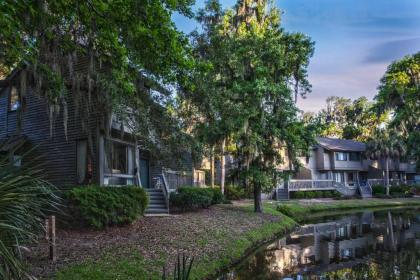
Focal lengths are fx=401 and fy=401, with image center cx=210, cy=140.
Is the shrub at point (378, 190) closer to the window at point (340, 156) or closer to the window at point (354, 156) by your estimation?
the window at point (340, 156)

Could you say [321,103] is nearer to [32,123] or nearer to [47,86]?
[32,123]

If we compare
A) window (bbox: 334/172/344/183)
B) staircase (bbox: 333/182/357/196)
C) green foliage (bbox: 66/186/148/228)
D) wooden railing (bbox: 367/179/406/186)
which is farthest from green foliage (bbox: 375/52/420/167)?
green foliage (bbox: 66/186/148/228)

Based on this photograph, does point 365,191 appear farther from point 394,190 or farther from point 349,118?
point 349,118

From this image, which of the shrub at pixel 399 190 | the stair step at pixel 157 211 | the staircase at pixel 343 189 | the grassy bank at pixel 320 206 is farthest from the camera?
→ the shrub at pixel 399 190

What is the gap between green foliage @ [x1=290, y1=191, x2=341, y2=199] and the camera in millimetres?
40487

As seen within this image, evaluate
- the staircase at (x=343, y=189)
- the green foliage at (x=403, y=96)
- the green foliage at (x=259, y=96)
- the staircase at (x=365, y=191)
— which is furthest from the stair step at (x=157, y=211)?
the green foliage at (x=403, y=96)

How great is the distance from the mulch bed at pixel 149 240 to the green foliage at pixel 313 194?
22911 mm

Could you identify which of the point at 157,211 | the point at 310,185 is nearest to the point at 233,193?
the point at 310,185

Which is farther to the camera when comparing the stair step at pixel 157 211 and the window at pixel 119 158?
the window at pixel 119 158

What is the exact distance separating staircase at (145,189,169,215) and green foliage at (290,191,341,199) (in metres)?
23.3

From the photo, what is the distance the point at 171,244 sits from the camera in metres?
12.4

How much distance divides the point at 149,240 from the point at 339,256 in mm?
6660

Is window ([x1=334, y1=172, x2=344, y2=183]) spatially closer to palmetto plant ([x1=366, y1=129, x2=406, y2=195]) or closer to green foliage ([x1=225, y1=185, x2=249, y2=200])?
palmetto plant ([x1=366, y1=129, x2=406, y2=195])

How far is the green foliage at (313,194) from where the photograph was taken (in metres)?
40.5
